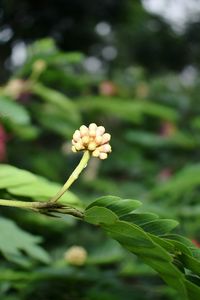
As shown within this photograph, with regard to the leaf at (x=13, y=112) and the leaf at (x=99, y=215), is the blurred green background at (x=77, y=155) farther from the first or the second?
the leaf at (x=99, y=215)

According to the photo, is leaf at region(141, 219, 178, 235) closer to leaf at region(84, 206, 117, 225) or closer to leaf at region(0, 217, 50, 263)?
leaf at region(84, 206, 117, 225)

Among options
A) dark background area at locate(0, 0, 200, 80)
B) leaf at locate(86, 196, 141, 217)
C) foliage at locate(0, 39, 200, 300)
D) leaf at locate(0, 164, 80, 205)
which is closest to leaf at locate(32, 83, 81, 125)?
foliage at locate(0, 39, 200, 300)

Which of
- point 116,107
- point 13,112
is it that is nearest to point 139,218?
point 13,112

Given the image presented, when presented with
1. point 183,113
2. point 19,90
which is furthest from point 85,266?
point 183,113

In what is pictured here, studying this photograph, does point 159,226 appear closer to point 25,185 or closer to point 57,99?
point 25,185

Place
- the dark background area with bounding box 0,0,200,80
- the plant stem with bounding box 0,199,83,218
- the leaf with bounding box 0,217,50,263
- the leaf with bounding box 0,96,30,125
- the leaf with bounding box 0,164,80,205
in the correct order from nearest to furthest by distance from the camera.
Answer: the plant stem with bounding box 0,199,83,218
the leaf with bounding box 0,164,80,205
the leaf with bounding box 0,217,50,263
the leaf with bounding box 0,96,30,125
the dark background area with bounding box 0,0,200,80

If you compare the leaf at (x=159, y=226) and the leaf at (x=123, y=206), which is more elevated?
the leaf at (x=123, y=206)

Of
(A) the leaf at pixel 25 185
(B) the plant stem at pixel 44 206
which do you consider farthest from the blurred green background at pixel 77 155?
(B) the plant stem at pixel 44 206
